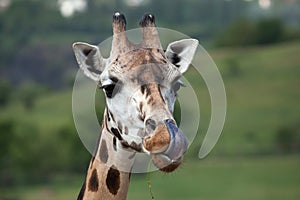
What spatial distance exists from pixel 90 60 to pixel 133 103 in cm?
84

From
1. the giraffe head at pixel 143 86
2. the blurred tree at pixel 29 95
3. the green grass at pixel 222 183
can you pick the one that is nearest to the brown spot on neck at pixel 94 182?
the giraffe head at pixel 143 86

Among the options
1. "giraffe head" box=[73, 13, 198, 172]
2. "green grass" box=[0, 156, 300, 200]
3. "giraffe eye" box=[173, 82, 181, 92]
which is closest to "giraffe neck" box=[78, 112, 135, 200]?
"giraffe head" box=[73, 13, 198, 172]

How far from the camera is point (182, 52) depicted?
9.05m

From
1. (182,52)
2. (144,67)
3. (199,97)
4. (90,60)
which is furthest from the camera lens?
(199,97)

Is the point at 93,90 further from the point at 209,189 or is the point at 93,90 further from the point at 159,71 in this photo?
the point at 209,189

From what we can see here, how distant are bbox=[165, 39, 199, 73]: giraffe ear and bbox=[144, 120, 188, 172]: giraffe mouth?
1318 millimetres

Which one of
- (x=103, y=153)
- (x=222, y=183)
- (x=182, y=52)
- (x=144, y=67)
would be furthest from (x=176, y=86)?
(x=222, y=183)

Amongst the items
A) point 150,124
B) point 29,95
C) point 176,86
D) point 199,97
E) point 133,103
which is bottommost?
point 199,97

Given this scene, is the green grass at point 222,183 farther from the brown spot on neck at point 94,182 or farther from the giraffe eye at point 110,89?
the giraffe eye at point 110,89

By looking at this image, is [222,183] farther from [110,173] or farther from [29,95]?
[110,173]

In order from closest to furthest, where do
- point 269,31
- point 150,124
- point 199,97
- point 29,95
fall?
1. point 150,124
2. point 199,97
3. point 29,95
4. point 269,31

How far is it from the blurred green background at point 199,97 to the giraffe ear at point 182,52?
39526 millimetres

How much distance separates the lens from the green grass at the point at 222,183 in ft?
246

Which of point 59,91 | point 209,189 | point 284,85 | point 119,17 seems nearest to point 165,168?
point 119,17
